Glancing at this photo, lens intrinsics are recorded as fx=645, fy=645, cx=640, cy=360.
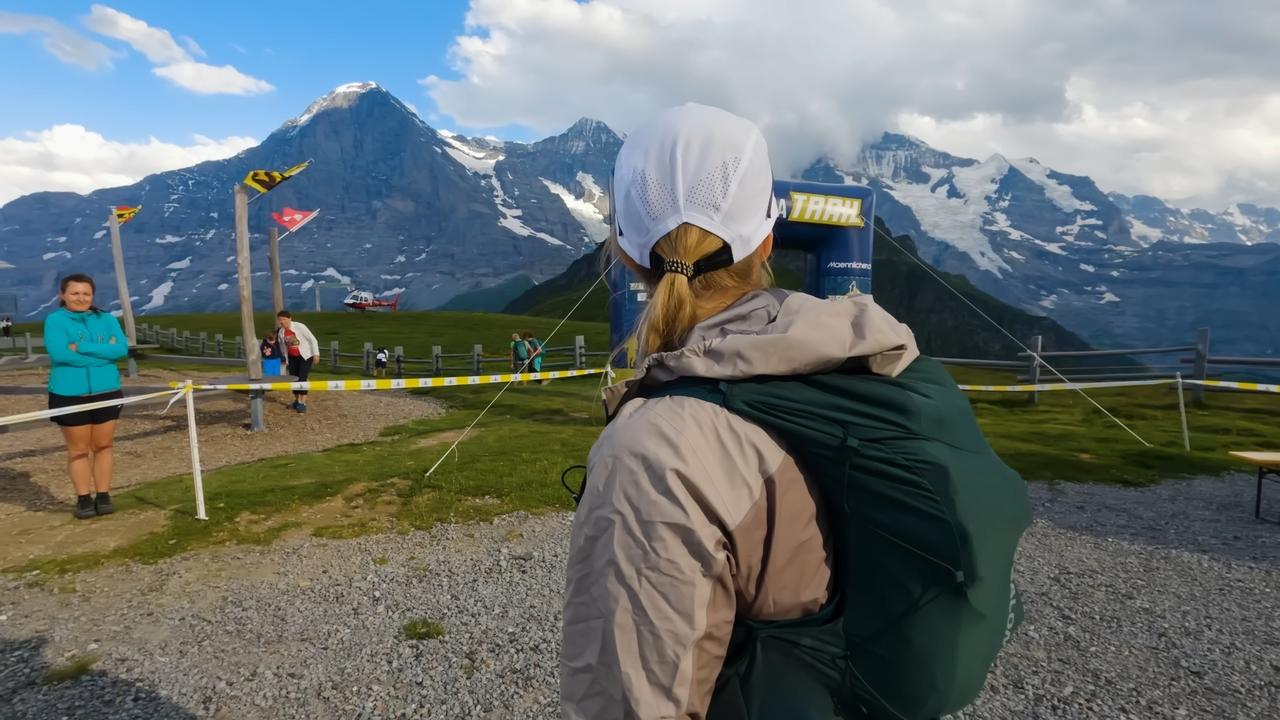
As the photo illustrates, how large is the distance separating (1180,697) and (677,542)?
4744 millimetres

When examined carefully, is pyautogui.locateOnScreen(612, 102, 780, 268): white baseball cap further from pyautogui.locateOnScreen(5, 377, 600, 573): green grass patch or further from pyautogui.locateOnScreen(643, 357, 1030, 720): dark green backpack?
pyautogui.locateOnScreen(5, 377, 600, 573): green grass patch

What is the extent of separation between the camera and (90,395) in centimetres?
654

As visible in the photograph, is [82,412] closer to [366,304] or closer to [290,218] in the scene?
[290,218]

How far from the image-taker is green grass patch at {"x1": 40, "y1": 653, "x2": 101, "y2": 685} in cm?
396

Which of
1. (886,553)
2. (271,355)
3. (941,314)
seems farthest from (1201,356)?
(941,314)

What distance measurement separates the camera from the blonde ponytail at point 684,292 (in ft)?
4.59

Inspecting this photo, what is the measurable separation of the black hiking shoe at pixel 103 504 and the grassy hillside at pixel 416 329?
43118 millimetres

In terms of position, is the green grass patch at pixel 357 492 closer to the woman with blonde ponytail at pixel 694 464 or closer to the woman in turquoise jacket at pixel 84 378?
the woman in turquoise jacket at pixel 84 378

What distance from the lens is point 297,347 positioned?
45.9 ft

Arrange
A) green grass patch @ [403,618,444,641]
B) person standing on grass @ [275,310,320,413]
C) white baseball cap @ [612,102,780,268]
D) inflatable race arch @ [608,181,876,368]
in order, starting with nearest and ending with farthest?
white baseball cap @ [612,102,780,268] < green grass patch @ [403,618,444,641] < inflatable race arch @ [608,181,876,368] < person standing on grass @ [275,310,320,413]

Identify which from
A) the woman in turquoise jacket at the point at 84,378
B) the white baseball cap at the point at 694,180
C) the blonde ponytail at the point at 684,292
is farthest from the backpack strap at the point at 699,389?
the woman in turquoise jacket at the point at 84,378

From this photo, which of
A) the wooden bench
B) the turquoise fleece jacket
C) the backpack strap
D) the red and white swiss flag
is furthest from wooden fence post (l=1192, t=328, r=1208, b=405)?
the red and white swiss flag

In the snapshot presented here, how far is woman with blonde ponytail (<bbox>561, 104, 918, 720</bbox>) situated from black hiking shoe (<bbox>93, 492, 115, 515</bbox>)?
26.0 feet

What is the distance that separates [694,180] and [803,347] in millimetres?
450
